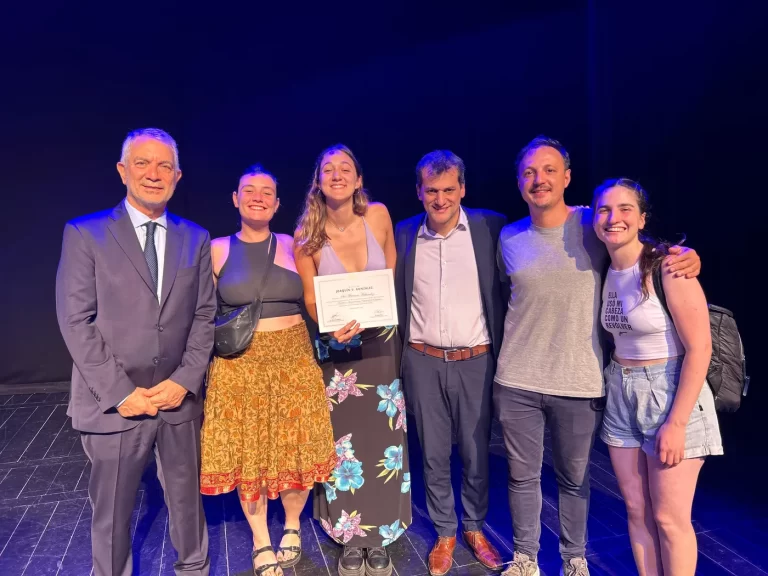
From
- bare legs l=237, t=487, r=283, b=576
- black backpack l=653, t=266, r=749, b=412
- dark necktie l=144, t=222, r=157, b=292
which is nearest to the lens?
black backpack l=653, t=266, r=749, b=412

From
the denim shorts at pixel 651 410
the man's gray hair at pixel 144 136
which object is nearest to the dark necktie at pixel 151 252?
the man's gray hair at pixel 144 136

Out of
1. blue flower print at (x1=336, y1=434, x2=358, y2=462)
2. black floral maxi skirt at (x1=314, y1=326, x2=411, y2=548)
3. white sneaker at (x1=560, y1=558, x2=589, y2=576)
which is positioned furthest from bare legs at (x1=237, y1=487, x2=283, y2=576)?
white sneaker at (x1=560, y1=558, x2=589, y2=576)

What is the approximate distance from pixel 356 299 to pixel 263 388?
1.83 ft

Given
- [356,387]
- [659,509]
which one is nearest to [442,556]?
[356,387]

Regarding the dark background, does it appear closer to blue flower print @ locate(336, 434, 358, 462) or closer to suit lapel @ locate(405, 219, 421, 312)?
suit lapel @ locate(405, 219, 421, 312)

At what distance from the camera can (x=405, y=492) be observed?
2461 millimetres

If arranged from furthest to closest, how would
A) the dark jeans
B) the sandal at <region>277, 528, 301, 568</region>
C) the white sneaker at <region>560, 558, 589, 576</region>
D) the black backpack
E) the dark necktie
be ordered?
the sandal at <region>277, 528, 301, 568</region>
the white sneaker at <region>560, 558, 589, 576</region>
the dark jeans
the dark necktie
the black backpack

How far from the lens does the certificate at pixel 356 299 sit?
2096 mm

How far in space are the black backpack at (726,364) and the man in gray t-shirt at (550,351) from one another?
14.9 inches

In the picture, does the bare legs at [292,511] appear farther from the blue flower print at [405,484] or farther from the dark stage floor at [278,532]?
the blue flower print at [405,484]

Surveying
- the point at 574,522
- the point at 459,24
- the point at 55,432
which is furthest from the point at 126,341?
the point at 459,24

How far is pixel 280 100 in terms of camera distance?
5141mm

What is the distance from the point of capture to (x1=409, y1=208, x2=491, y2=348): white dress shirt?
2281mm

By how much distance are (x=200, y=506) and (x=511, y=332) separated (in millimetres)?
1484
